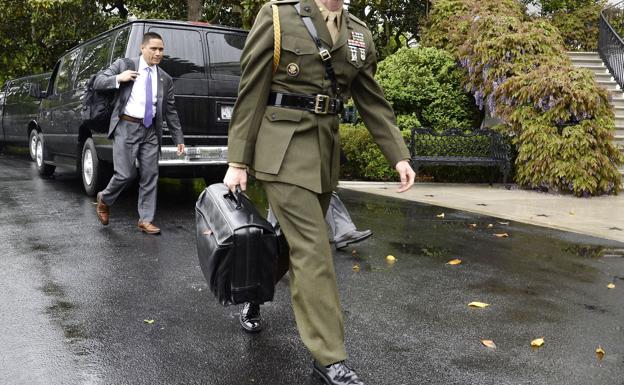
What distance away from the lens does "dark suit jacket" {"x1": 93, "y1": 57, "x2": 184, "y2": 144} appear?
6488 millimetres

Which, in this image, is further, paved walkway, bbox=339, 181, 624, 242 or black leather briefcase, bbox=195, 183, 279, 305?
paved walkway, bbox=339, 181, 624, 242

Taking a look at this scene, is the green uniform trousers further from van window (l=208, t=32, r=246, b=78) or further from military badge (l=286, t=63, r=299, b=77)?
van window (l=208, t=32, r=246, b=78)

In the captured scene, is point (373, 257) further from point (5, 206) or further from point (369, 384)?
point (5, 206)

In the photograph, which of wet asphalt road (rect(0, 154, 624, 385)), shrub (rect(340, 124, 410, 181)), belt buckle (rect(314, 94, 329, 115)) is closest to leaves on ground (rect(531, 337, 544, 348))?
wet asphalt road (rect(0, 154, 624, 385))

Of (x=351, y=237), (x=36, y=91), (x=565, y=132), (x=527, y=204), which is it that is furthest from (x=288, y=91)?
(x=36, y=91)

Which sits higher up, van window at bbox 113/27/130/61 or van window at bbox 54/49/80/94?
van window at bbox 113/27/130/61

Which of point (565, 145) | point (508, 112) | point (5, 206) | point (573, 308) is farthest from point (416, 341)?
point (508, 112)

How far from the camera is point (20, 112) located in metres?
14.8

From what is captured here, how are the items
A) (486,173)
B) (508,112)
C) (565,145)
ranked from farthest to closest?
(486,173)
(508,112)
(565,145)

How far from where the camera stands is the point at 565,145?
1038 centimetres

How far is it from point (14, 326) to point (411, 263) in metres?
3.19

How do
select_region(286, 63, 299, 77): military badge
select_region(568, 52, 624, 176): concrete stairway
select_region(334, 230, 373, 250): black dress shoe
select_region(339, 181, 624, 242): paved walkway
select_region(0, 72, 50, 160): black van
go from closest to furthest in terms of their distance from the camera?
select_region(286, 63, 299, 77): military badge < select_region(334, 230, 373, 250): black dress shoe < select_region(339, 181, 624, 242): paved walkway < select_region(568, 52, 624, 176): concrete stairway < select_region(0, 72, 50, 160): black van

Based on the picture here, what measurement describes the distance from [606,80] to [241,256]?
14.4 meters

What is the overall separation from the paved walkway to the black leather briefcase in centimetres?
500
